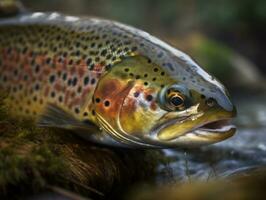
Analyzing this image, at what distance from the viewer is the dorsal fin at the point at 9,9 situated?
4656 mm

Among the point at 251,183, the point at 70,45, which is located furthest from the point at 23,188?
the point at 70,45

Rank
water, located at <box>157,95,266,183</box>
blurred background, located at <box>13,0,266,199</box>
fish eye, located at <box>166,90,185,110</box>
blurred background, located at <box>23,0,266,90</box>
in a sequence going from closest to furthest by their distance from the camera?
1. fish eye, located at <box>166,90,185,110</box>
2. water, located at <box>157,95,266,183</box>
3. blurred background, located at <box>13,0,266,199</box>
4. blurred background, located at <box>23,0,266,90</box>

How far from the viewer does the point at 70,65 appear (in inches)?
155

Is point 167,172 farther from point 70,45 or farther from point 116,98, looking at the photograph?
point 70,45

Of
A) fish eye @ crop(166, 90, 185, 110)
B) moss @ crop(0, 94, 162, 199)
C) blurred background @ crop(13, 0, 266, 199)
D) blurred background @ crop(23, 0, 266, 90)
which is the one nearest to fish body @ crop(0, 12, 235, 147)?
fish eye @ crop(166, 90, 185, 110)

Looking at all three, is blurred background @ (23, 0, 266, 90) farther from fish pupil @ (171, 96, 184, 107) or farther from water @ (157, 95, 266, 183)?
fish pupil @ (171, 96, 184, 107)

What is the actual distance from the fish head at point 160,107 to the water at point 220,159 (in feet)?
0.93

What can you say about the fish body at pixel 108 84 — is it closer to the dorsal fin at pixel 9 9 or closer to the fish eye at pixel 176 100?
the fish eye at pixel 176 100

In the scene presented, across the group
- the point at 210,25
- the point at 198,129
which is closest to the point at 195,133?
the point at 198,129

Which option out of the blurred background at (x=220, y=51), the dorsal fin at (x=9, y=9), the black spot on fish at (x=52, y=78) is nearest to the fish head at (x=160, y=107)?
the blurred background at (x=220, y=51)

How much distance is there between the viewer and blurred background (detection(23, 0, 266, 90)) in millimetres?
14289

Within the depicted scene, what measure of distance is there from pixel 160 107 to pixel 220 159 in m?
1.14

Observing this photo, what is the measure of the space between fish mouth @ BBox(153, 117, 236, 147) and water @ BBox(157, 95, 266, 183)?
0.75 feet

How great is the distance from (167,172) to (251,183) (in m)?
1.58
